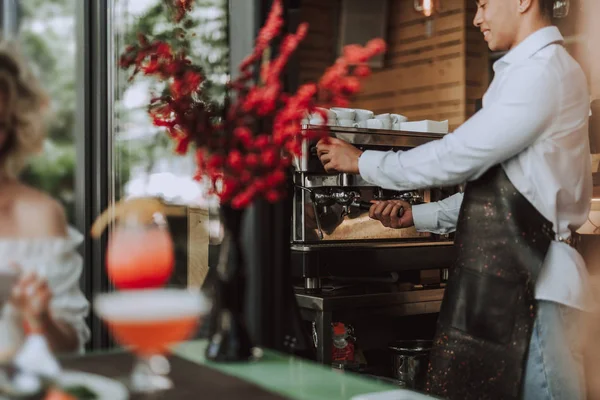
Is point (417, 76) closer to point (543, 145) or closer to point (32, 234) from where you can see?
point (543, 145)

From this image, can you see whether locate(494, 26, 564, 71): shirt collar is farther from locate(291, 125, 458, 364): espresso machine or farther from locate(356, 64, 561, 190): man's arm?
locate(291, 125, 458, 364): espresso machine

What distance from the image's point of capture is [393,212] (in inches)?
113

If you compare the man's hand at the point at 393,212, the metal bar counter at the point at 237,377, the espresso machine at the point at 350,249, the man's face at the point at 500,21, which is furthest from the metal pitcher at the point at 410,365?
the metal bar counter at the point at 237,377

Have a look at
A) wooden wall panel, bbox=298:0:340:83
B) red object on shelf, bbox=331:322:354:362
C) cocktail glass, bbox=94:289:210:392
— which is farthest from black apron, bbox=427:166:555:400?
wooden wall panel, bbox=298:0:340:83

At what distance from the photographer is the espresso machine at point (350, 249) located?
286cm

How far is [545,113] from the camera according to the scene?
2.12m

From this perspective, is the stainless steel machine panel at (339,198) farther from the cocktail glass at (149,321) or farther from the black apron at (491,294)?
the cocktail glass at (149,321)

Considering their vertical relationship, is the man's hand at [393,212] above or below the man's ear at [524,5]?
below

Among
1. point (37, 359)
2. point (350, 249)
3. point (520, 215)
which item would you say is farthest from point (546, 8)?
point (37, 359)

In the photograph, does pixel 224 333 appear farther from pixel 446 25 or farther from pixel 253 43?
pixel 446 25

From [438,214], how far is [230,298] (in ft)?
4.63

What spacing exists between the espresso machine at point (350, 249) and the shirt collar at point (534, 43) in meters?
0.81

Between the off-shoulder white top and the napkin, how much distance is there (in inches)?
1.3

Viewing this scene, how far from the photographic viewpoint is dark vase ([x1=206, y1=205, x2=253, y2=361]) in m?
1.53
